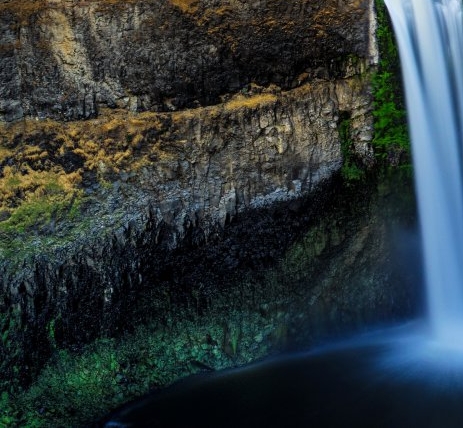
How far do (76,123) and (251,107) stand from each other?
7.06 ft

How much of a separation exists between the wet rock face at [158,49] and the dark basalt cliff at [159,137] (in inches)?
0.7

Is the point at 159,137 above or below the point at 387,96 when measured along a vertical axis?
below

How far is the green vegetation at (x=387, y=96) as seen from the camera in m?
7.53

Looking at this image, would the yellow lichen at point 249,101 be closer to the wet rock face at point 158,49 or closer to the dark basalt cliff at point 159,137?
the dark basalt cliff at point 159,137

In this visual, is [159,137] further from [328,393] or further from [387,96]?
[328,393]

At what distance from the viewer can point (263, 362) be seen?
7.64 m

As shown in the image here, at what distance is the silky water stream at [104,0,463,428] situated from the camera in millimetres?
6172

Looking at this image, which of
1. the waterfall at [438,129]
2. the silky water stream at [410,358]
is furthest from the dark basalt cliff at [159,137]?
the silky water stream at [410,358]

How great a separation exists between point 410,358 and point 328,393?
1.29m

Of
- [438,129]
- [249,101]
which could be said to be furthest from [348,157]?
[249,101]

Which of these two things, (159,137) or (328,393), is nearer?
(328,393)

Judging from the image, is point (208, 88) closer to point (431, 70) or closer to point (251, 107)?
point (251, 107)

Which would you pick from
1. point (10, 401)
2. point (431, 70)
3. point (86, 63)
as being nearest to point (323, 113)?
point (431, 70)

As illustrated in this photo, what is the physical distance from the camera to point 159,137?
718 cm
